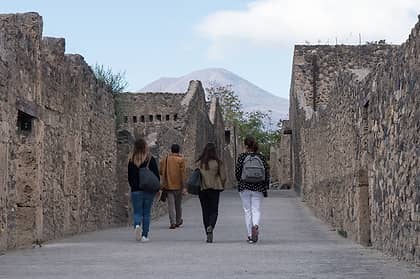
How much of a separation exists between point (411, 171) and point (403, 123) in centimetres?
68

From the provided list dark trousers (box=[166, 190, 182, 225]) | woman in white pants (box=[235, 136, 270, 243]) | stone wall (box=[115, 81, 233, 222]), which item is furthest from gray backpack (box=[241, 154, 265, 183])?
stone wall (box=[115, 81, 233, 222])

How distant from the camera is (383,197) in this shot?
410 inches

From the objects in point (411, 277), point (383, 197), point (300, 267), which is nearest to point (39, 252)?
point (300, 267)

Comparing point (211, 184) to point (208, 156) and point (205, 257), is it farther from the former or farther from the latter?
point (205, 257)

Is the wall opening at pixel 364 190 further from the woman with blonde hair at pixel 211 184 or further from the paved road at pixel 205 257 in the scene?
the woman with blonde hair at pixel 211 184

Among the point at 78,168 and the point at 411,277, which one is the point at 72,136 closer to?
the point at 78,168

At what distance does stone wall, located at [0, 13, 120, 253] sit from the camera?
35.7 feet

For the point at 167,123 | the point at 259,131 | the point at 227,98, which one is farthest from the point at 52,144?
the point at 259,131

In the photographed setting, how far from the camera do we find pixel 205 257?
9.95 meters

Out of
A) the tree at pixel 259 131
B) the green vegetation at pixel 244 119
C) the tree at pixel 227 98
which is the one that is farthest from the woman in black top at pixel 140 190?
the tree at pixel 259 131

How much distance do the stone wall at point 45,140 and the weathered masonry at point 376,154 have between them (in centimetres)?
459

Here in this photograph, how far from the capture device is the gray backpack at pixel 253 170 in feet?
41.2

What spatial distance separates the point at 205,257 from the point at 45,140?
12.9 ft

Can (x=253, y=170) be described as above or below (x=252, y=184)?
above
